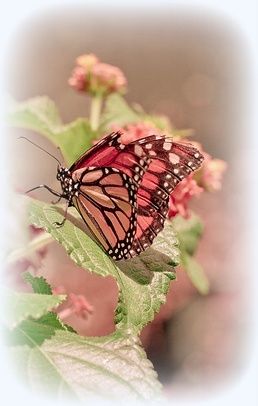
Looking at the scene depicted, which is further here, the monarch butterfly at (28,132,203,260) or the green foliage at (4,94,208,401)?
the monarch butterfly at (28,132,203,260)

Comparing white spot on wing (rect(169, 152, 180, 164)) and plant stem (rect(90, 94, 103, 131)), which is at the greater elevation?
plant stem (rect(90, 94, 103, 131))

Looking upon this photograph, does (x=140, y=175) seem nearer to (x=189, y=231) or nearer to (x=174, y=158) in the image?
(x=174, y=158)

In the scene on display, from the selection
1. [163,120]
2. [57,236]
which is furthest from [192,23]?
[57,236]

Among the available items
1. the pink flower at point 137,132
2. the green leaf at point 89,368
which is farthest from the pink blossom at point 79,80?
the green leaf at point 89,368

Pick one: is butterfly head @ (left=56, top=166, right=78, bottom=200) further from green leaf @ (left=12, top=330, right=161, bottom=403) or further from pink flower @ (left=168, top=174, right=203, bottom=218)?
green leaf @ (left=12, top=330, right=161, bottom=403)

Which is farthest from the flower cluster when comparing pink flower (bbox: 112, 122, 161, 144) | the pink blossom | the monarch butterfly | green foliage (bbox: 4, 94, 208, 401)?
green foliage (bbox: 4, 94, 208, 401)

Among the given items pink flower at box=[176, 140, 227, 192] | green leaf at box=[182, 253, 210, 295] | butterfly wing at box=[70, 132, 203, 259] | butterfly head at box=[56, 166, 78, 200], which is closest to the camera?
butterfly wing at box=[70, 132, 203, 259]

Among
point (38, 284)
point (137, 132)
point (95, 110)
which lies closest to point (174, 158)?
point (137, 132)
